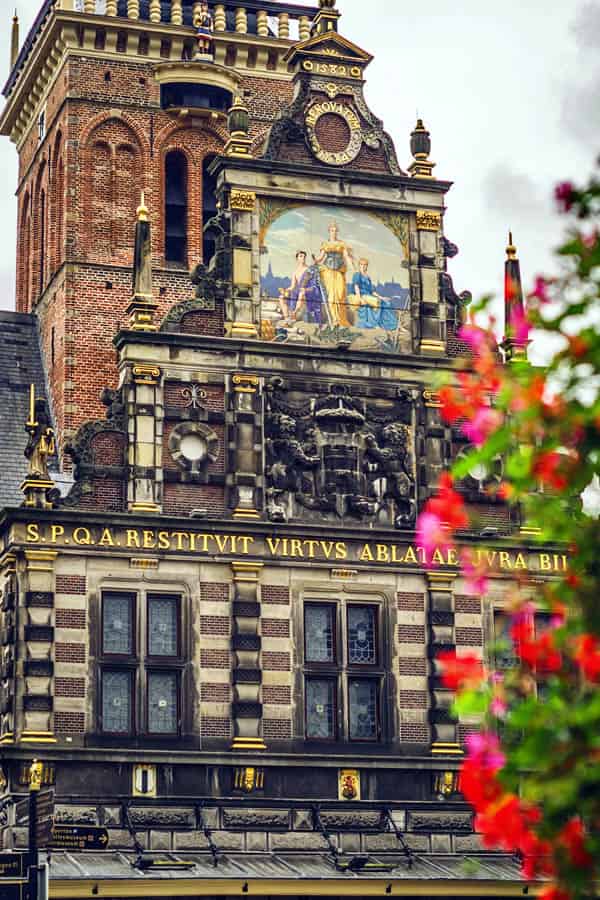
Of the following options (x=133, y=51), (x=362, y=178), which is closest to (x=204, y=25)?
(x=133, y=51)

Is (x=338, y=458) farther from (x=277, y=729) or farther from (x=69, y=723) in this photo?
(x=69, y=723)

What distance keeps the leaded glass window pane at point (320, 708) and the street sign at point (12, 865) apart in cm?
675

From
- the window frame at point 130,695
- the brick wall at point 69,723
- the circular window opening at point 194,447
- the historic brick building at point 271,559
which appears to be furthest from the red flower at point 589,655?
the circular window opening at point 194,447

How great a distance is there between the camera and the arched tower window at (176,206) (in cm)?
4481

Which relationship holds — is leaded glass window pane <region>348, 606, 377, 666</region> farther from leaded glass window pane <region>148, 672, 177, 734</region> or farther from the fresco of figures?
the fresco of figures

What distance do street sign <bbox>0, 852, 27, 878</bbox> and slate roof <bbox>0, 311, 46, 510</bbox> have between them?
9.11m

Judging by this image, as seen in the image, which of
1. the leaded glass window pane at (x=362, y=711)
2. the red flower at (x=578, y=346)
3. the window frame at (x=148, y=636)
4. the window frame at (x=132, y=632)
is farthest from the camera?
the leaded glass window pane at (x=362, y=711)

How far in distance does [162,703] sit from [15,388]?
10.4 meters

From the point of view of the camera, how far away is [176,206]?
45.3 meters

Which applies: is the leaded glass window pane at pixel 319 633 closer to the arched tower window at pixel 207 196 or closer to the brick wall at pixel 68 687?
the brick wall at pixel 68 687

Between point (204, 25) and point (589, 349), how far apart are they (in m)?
38.2

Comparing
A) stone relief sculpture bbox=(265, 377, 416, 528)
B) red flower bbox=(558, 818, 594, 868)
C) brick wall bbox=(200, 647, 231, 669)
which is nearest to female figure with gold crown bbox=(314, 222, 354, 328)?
stone relief sculpture bbox=(265, 377, 416, 528)

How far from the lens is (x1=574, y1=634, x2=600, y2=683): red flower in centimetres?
841

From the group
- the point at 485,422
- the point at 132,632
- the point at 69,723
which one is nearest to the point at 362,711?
the point at 132,632
